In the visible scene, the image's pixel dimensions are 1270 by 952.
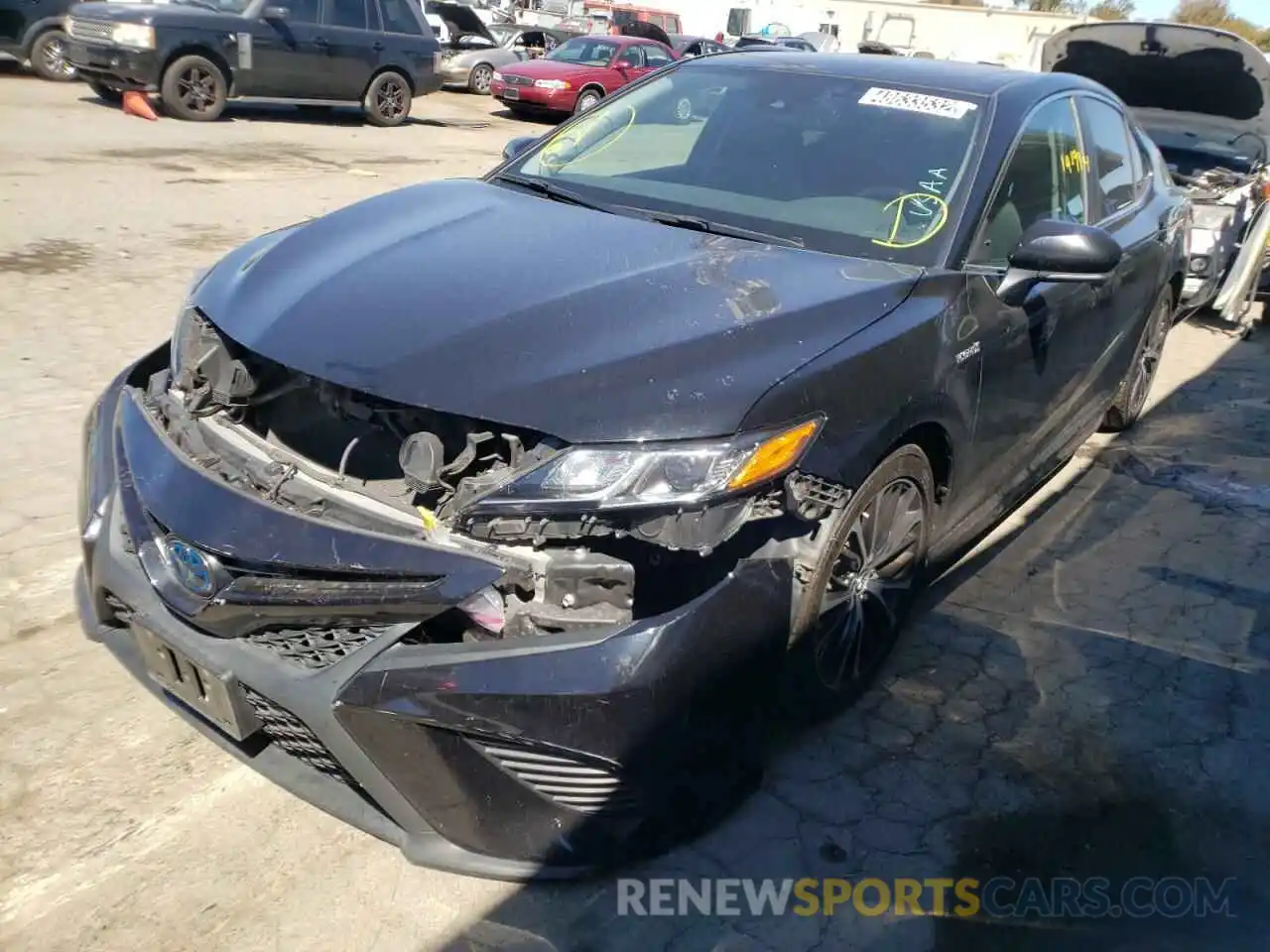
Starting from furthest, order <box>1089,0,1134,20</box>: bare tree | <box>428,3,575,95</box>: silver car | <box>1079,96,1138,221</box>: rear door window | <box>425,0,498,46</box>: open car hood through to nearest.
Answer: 1. <box>1089,0,1134,20</box>: bare tree
2. <box>428,3,575,95</box>: silver car
3. <box>425,0,498,46</box>: open car hood
4. <box>1079,96,1138,221</box>: rear door window

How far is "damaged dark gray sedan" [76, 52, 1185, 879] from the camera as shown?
2.13 m

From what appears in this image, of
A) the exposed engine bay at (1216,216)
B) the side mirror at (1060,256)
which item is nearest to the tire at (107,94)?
the exposed engine bay at (1216,216)

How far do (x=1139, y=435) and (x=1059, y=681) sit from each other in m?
2.72

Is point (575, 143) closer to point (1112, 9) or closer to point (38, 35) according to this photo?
point (38, 35)

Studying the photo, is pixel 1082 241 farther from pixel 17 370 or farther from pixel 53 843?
pixel 17 370

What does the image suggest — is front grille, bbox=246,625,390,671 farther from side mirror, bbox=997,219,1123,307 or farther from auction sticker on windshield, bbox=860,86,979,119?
auction sticker on windshield, bbox=860,86,979,119

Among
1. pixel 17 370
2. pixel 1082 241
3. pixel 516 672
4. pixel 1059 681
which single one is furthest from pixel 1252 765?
pixel 17 370

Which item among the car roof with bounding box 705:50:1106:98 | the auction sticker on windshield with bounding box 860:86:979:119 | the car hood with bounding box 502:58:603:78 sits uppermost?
the car roof with bounding box 705:50:1106:98

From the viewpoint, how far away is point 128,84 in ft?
40.9

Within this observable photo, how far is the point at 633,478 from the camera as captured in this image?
2.18 metres

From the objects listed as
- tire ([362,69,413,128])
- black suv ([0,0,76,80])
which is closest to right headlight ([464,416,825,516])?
tire ([362,69,413,128])

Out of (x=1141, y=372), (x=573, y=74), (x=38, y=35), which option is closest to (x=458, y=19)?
(x=573, y=74)

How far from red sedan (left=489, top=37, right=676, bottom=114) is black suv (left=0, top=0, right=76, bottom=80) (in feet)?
21.7

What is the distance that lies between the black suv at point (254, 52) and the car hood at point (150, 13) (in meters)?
0.01
